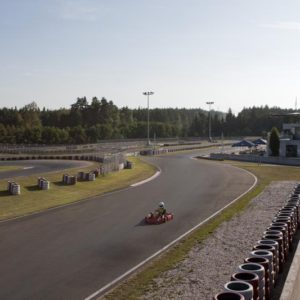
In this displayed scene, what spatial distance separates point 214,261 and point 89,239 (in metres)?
6.65

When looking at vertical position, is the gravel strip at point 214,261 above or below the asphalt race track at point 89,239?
above

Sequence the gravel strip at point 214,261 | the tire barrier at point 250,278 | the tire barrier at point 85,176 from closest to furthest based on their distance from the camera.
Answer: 1. the tire barrier at point 250,278
2. the gravel strip at point 214,261
3. the tire barrier at point 85,176

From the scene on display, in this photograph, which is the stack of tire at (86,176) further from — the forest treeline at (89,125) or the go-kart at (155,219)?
the forest treeline at (89,125)

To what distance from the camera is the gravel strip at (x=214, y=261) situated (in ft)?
43.4

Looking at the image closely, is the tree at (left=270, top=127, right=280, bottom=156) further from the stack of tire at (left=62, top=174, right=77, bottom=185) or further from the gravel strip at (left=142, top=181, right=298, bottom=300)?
the gravel strip at (left=142, top=181, right=298, bottom=300)

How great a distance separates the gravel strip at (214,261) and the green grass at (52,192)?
39.4 ft

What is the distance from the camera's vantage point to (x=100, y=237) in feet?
70.0

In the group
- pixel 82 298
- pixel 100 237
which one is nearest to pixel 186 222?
pixel 100 237

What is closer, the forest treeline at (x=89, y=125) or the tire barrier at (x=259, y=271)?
the tire barrier at (x=259, y=271)

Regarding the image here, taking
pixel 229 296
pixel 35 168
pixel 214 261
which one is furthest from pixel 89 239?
pixel 35 168

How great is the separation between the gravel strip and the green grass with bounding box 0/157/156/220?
12.0 meters

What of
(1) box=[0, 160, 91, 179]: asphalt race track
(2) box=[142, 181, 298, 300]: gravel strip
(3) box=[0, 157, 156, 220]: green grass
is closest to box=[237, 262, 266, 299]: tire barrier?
(2) box=[142, 181, 298, 300]: gravel strip

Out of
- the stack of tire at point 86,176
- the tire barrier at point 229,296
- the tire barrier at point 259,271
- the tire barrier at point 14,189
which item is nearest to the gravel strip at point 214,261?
the tire barrier at point 259,271

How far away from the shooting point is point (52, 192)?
34.4 meters
